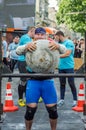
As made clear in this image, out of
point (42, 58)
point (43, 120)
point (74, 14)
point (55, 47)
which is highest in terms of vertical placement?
point (55, 47)

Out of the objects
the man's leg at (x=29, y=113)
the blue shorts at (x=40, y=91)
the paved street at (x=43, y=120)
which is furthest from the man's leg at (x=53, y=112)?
the paved street at (x=43, y=120)

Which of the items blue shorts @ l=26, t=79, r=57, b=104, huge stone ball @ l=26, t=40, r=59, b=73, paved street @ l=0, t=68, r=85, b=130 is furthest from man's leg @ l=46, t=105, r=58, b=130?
paved street @ l=0, t=68, r=85, b=130

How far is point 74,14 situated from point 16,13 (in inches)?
918

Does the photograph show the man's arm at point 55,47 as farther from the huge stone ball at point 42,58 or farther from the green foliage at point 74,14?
the green foliage at point 74,14

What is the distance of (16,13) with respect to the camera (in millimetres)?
18781

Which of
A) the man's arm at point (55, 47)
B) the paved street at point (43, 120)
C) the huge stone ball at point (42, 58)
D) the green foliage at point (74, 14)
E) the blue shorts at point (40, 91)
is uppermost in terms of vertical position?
the man's arm at point (55, 47)

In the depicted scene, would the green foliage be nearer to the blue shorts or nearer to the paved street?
the paved street

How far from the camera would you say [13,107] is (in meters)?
8.62

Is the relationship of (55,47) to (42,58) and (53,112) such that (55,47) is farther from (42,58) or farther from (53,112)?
(53,112)

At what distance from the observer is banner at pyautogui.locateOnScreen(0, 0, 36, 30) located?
1817cm

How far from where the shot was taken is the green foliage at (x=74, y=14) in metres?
41.6

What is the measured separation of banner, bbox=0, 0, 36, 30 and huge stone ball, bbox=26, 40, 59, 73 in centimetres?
1196

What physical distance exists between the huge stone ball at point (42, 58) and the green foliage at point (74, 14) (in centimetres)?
3481

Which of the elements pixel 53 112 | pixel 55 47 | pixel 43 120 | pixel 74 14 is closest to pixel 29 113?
pixel 53 112
